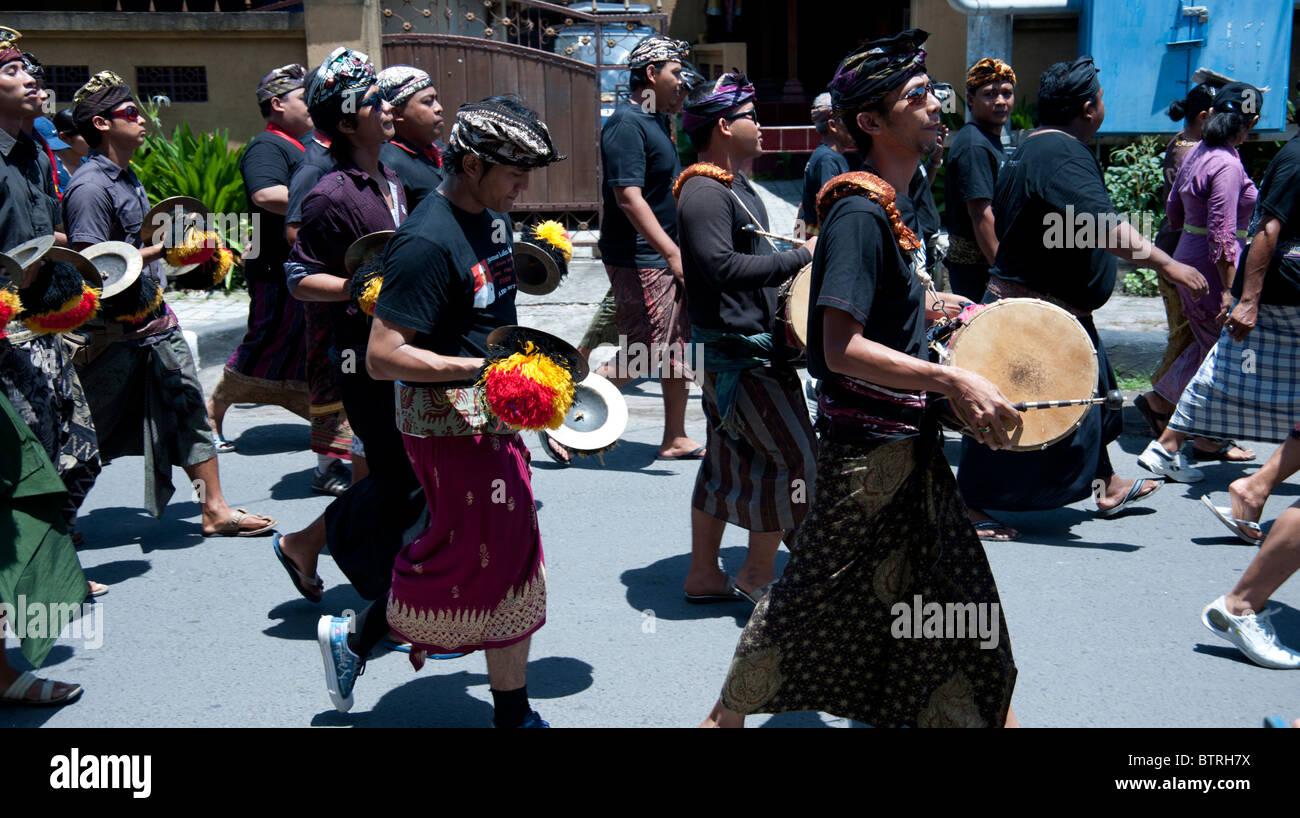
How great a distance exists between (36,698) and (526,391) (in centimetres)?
212

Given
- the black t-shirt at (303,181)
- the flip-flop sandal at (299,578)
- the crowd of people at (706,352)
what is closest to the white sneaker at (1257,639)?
the crowd of people at (706,352)

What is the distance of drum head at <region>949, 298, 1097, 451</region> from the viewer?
344 centimetres

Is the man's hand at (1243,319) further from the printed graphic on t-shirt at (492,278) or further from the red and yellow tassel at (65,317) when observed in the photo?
the red and yellow tassel at (65,317)

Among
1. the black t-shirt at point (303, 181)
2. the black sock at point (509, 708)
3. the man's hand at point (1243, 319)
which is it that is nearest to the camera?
the black sock at point (509, 708)

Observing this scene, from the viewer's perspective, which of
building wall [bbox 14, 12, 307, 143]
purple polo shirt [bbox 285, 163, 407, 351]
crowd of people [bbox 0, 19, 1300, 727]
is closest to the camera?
crowd of people [bbox 0, 19, 1300, 727]

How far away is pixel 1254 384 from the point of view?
5.76m

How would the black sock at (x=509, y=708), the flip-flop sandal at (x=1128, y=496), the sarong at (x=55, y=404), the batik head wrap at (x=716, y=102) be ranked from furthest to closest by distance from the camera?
the flip-flop sandal at (x=1128, y=496)
the batik head wrap at (x=716, y=102)
the sarong at (x=55, y=404)
the black sock at (x=509, y=708)

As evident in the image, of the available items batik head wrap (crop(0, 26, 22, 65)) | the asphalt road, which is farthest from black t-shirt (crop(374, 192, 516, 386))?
batik head wrap (crop(0, 26, 22, 65))

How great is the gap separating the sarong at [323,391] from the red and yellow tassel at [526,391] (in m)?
2.55

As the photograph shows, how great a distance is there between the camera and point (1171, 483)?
632 centimetres

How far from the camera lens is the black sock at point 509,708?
3.56m

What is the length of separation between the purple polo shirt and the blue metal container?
7828mm

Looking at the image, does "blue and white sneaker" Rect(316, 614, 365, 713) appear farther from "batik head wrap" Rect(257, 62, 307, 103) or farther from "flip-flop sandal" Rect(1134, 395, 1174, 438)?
"flip-flop sandal" Rect(1134, 395, 1174, 438)

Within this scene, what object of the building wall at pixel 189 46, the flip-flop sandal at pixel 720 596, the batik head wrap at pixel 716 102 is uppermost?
the building wall at pixel 189 46
